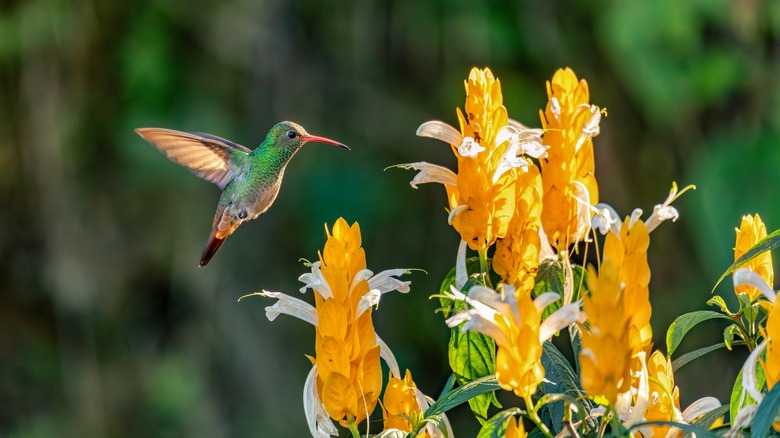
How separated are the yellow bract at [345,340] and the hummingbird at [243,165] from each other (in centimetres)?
58

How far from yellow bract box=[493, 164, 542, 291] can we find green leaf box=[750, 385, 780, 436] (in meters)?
0.23

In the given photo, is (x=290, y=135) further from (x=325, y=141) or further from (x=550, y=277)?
(x=550, y=277)

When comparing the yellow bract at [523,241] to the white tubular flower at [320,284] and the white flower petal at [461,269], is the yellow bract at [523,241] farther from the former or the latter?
the white tubular flower at [320,284]

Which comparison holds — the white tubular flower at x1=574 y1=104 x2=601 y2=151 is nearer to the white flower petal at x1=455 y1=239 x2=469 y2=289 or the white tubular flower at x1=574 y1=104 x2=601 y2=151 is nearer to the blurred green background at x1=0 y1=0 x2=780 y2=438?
the white flower petal at x1=455 y1=239 x2=469 y2=289

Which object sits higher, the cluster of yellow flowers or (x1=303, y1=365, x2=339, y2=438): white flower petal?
the cluster of yellow flowers

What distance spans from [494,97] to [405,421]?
233 mm

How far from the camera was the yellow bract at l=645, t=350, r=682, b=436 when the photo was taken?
63 cm

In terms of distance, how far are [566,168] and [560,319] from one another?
0.65 feet

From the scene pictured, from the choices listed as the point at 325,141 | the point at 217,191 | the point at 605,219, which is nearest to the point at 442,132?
the point at 605,219

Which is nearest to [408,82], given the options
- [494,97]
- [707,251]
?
[707,251]

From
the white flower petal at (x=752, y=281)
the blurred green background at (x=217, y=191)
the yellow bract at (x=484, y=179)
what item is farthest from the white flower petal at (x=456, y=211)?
the blurred green background at (x=217, y=191)

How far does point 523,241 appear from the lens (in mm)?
729

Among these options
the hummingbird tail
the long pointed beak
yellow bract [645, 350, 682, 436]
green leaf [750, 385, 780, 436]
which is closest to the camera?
green leaf [750, 385, 780, 436]

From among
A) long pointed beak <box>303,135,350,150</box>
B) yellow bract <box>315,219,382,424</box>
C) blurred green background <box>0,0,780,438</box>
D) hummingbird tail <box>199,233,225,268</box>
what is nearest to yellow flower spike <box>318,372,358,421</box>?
yellow bract <box>315,219,382,424</box>
